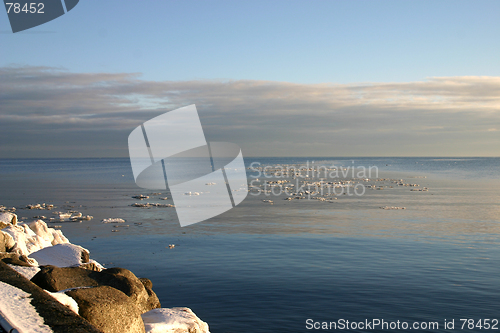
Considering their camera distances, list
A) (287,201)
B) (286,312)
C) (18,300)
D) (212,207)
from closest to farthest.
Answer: (18,300), (286,312), (212,207), (287,201)

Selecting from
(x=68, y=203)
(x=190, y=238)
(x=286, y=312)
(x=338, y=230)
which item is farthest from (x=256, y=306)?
(x=68, y=203)

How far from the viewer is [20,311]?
4.34 m

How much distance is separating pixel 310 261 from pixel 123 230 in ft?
30.9

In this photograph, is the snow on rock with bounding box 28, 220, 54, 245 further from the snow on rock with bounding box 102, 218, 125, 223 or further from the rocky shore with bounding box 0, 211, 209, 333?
the snow on rock with bounding box 102, 218, 125, 223

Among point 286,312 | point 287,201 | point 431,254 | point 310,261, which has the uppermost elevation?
point 286,312

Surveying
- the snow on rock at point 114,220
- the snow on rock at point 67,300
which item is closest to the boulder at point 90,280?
the snow on rock at point 67,300

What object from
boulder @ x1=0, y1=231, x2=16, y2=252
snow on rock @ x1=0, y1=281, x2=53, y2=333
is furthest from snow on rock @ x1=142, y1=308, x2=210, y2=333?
boulder @ x1=0, y1=231, x2=16, y2=252

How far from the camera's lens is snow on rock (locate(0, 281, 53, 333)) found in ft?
13.4

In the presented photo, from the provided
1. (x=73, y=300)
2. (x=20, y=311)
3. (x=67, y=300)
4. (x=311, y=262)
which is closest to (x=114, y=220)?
(x=311, y=262)

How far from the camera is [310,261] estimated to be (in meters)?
13.2

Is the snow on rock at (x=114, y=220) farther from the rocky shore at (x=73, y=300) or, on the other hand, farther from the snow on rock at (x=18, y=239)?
the rocky shore at (x=73, y=300)

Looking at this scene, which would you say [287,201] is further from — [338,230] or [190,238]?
[190,238]

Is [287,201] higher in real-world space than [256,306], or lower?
lower

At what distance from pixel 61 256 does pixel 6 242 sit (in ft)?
3.75
